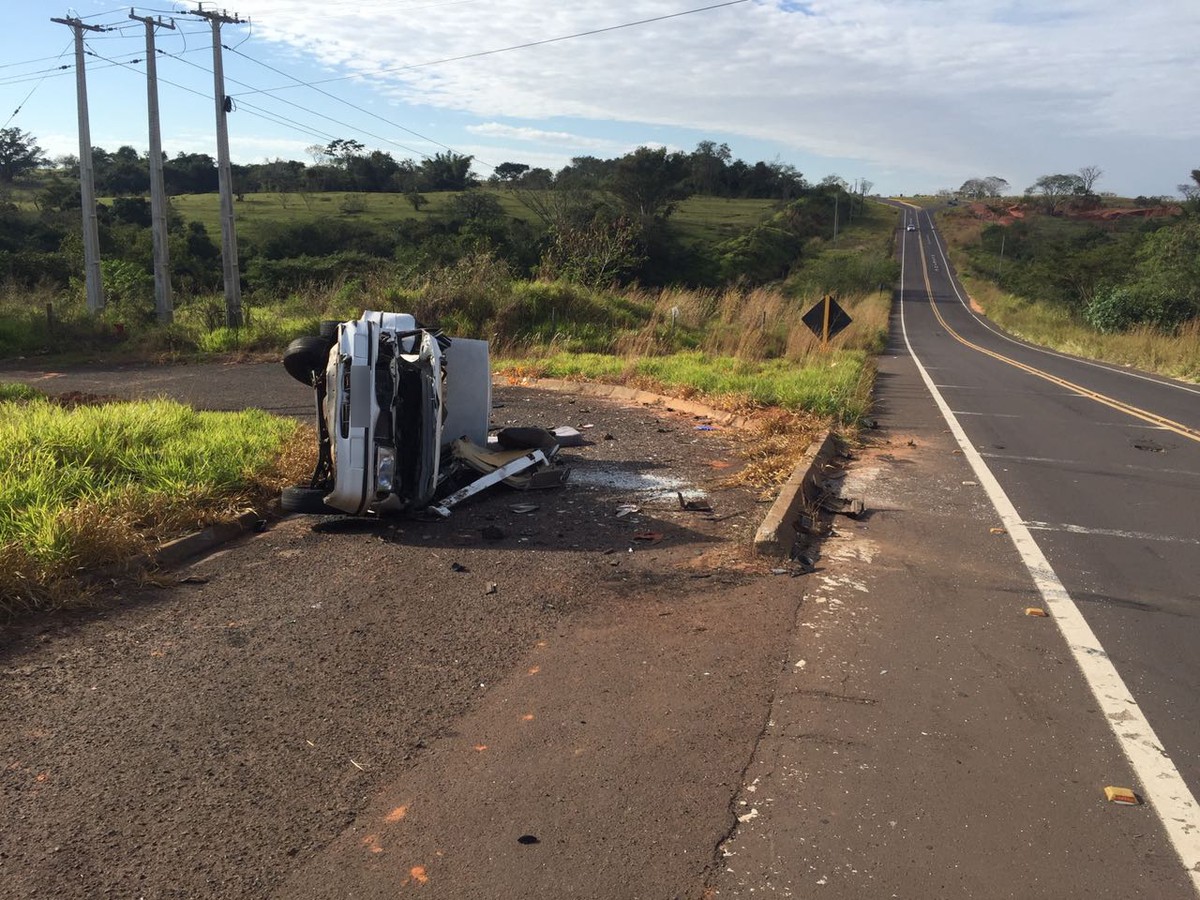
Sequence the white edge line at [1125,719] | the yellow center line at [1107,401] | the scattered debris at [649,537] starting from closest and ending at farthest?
1. the white edge line at [1125,719]
2. the scattered debris at [649,537]
3. the yellow center line at [1107,401]

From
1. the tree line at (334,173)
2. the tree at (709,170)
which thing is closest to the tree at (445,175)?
the tree line at (334,173)

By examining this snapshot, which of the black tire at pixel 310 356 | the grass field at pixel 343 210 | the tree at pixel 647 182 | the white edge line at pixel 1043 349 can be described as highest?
the tree at pixel 647 182

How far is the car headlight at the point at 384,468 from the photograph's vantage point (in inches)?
253

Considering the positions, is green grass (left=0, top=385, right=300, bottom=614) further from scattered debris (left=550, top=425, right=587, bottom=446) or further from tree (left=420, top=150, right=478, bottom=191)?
tree (left=420, top=150, right=478, bottom=191)

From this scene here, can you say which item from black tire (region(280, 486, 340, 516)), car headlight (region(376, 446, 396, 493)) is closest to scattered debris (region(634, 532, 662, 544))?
car headlight (region(376, 446, 396, 493))

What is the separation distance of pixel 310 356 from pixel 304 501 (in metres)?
1.23

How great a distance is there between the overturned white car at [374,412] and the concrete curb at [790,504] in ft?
8.15

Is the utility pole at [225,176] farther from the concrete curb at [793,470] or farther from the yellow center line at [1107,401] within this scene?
the yellow center line at [1107,401]

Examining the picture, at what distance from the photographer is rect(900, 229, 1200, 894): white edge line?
3.20m

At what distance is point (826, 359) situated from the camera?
18.7 m

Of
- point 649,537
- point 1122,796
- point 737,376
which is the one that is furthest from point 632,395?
point 1122,796

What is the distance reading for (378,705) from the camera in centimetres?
403

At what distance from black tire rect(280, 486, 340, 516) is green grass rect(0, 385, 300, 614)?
464 millimetres

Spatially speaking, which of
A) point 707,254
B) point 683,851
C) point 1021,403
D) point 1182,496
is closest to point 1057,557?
point 1182,496
